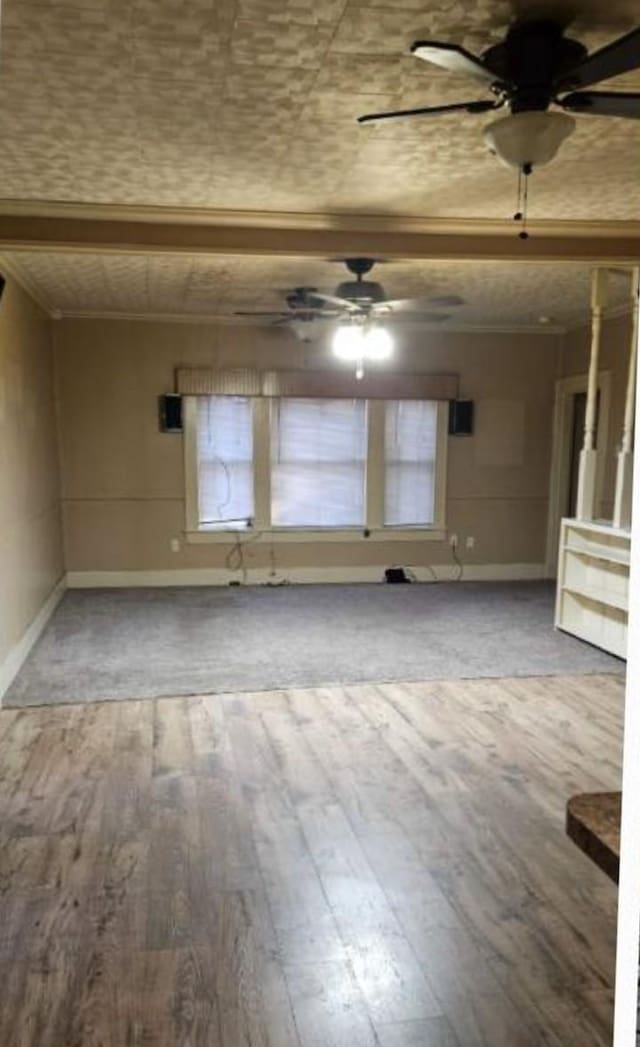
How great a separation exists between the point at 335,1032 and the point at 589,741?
7.11 feet

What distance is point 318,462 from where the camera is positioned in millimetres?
7207

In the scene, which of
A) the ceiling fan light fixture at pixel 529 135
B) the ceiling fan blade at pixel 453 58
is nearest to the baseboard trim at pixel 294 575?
the ceiling fan light fixture at pixel 529 135

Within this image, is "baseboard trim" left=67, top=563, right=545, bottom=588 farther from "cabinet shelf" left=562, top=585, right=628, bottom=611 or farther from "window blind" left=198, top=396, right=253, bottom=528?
"cabinet shelf" left=562, top=585, right=628, bottom=611

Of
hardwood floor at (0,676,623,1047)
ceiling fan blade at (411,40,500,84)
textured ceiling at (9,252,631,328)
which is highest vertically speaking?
textured ceiling at (9,252,631,328)

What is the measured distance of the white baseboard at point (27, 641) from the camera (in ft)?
13.6

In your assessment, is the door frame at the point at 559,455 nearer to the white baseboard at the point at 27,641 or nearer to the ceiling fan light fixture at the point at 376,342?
the ceiling fan light fixture at the point at 376,342

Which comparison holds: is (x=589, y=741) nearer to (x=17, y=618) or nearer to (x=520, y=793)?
(x=520, y=793)

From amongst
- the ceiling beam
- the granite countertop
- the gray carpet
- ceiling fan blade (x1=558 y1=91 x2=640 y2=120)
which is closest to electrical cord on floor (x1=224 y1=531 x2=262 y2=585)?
the gray carpet

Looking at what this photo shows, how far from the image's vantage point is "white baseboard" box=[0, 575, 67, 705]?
4.16 meters

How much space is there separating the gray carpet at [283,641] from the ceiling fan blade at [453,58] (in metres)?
3.22

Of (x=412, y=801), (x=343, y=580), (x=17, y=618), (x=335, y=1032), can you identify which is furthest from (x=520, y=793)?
(x=343, y=580)

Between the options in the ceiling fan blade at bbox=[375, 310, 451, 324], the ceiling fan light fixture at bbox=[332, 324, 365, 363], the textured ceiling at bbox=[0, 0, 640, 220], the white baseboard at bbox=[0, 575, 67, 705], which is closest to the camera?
the textured ceiling at bbox=[0, 0, 640, 220]

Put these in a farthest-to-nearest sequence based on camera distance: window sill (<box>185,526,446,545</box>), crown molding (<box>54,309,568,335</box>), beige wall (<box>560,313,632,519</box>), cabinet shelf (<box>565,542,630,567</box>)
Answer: window sill (<box>185,526,446,545</box>)
crown molding (<box>54,309,568,335</box>)
beige wall (<box>560,313,632,519</box>)
cabinet shelf (<box>565,542,630,567</box>)

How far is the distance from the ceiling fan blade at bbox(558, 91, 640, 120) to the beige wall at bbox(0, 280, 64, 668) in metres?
3.54
